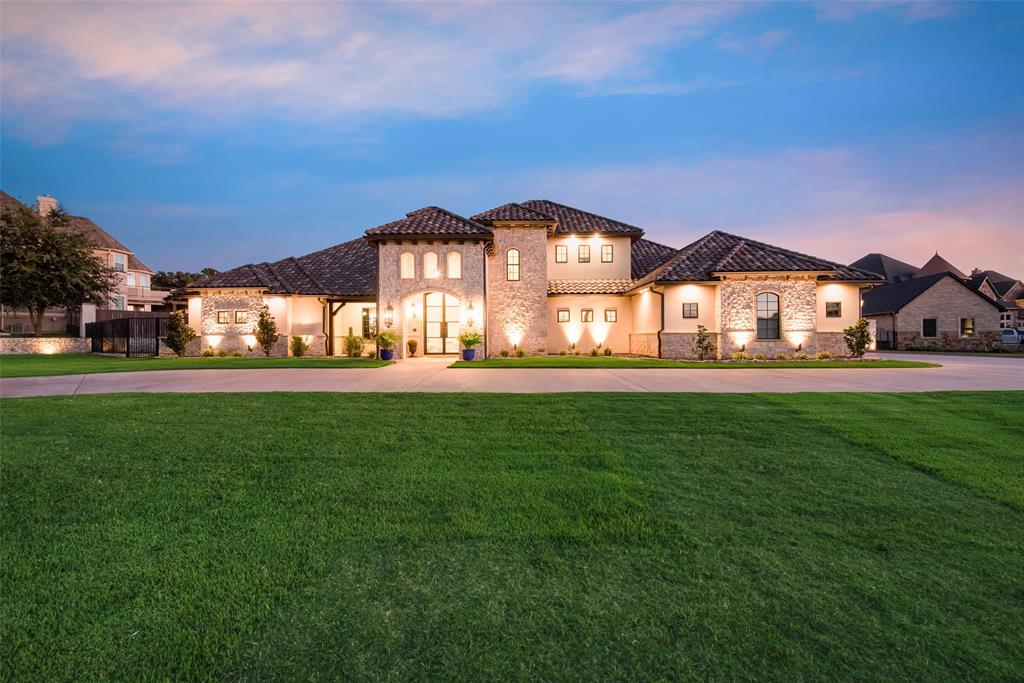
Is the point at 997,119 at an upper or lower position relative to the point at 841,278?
upper

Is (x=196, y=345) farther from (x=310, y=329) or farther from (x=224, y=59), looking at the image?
(x=224, y=59)

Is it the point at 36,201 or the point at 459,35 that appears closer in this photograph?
the point at 459,35

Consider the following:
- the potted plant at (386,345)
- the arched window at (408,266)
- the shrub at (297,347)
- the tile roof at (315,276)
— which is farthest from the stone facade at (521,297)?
the shrub at (297,347)

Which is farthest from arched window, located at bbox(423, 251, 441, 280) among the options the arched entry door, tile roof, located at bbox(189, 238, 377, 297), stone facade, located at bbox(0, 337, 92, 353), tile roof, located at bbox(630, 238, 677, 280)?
stone facade, located at bbox(0, 337, 92, 353)

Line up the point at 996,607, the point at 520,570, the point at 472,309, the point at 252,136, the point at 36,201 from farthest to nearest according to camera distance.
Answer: the point at 252,136, the point at 36,201, the point at 472,309, the point at 520,570, the point at 996,607

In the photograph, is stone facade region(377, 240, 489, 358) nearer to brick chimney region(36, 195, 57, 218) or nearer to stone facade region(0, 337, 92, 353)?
stone facade region(0, 337, 92, 353)

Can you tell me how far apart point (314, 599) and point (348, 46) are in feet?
58.1

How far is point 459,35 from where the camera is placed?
17.4 m

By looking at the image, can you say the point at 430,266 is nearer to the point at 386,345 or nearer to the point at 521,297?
the point at 386,345

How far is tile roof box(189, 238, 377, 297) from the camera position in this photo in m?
23.3

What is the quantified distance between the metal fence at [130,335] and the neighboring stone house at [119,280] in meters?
3.46

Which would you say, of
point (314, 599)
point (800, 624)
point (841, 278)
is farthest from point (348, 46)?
point (841, 278)

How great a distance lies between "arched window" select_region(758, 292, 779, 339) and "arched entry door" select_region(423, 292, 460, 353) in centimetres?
1487

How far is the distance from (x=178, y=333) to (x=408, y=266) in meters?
12.5
